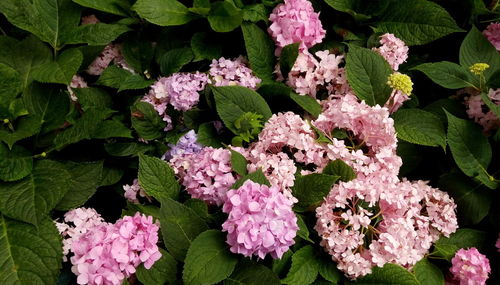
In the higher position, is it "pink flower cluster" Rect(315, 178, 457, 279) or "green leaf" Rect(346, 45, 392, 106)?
"green leaf" Rect(346, 45, 392, 106)

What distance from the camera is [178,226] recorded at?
1172 millimetres

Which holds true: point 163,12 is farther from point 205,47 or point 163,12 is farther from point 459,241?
point 459,241

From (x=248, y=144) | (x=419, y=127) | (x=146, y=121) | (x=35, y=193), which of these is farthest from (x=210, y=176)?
(x=419, y=127)

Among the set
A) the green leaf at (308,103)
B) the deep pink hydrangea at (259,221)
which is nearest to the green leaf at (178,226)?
the deep pink hydrangea at (259,221)

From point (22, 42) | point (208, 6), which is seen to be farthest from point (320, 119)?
point (22, 42)

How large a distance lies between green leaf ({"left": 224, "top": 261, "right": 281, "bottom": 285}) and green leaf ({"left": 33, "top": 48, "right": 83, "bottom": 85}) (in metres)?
0.73

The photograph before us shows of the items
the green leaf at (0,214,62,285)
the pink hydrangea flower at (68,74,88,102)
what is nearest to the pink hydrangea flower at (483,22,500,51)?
the pink hydrangea flower at (68,74,88,102)

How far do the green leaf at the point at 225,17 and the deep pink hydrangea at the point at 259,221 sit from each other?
2.15 feet

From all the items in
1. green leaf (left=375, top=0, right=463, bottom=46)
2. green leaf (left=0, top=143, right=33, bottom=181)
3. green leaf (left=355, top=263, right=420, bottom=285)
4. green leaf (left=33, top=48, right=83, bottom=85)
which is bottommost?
green leaf (left=355, top=263, right=420, bottom=285)

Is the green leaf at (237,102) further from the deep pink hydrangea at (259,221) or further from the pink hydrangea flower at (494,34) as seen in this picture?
the pink hydrangea flower at (494,34)

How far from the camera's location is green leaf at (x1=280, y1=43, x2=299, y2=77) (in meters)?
1.48

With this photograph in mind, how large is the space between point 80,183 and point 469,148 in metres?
1.14

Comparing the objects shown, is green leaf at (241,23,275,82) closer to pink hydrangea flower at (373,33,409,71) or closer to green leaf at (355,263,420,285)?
pink hydrangea flower at (373,33,409,71)

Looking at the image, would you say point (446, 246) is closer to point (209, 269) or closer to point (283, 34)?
point (209, 269)
